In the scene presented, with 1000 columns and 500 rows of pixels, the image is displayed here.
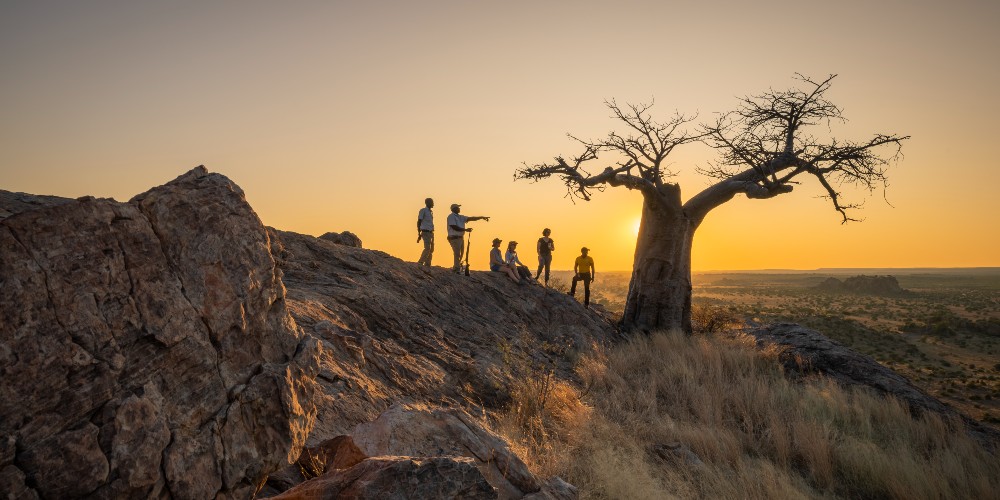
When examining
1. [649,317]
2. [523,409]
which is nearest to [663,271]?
[649,317]

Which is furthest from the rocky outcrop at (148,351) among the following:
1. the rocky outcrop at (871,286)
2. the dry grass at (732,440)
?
the rocky outcrop at (871,286)

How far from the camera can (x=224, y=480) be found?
2.76m

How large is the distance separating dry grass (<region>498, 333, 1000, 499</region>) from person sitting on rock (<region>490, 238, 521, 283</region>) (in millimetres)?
4786

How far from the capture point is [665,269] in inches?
517

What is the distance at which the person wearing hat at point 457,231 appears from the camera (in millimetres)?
12038

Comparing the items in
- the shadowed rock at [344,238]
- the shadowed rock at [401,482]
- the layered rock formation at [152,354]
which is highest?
the shadowed rock at [344,238]

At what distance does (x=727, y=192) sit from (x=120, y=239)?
12.8 metres

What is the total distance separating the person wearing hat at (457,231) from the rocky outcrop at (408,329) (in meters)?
0.41

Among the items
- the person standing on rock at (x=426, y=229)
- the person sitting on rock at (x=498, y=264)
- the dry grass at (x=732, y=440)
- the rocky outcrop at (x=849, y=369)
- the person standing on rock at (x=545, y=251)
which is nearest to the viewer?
the dry grass at (x=732, y=440)

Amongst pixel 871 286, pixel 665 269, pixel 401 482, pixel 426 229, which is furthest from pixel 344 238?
pixel 871 286

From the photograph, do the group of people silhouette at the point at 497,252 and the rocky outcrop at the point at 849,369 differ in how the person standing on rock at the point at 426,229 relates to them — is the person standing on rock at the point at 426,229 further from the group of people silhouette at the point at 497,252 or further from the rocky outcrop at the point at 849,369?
the rocky outcrop at the point at 849,369

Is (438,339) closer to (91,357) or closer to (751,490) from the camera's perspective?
(751,490)

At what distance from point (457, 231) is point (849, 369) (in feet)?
27.0

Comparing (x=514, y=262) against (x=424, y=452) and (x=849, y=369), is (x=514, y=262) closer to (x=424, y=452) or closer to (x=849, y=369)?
(x=849, y=369)
